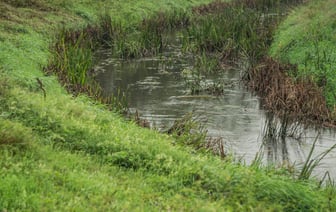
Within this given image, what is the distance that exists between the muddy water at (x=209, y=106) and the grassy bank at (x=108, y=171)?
6.56 ft

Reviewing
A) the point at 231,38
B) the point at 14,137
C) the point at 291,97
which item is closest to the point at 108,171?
the point at 14,137

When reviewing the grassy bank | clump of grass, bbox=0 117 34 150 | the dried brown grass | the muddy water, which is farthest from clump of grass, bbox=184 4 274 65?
clump of grass, bbox=0 117 34 150

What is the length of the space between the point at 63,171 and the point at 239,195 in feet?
7.97

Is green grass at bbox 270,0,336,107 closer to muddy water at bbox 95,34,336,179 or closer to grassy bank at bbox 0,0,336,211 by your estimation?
muddy water at bbox 95,34,336,179

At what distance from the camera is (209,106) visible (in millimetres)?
14375

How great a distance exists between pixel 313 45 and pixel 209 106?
5.14 m

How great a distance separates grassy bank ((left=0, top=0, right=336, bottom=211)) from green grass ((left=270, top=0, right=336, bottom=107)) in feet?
21.0

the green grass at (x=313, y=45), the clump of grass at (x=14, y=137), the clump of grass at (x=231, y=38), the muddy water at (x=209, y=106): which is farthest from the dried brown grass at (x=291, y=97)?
the clump of grass at (x=14, y=137)

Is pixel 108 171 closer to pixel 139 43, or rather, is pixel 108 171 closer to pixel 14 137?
pixel 14 137

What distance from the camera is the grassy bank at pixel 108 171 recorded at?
21.2 feet

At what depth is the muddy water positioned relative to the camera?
11.3m

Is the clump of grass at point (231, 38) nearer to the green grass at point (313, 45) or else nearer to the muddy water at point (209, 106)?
the green grass at point (313, 45)

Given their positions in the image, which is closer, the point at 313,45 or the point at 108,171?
the point at 108,171

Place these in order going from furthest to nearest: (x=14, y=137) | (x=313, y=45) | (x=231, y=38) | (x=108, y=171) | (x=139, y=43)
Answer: (x=139, y=43) → (x=231, y=38) → (x=313, y=45) → (x=108, y=171) → (x=14, y=137)
